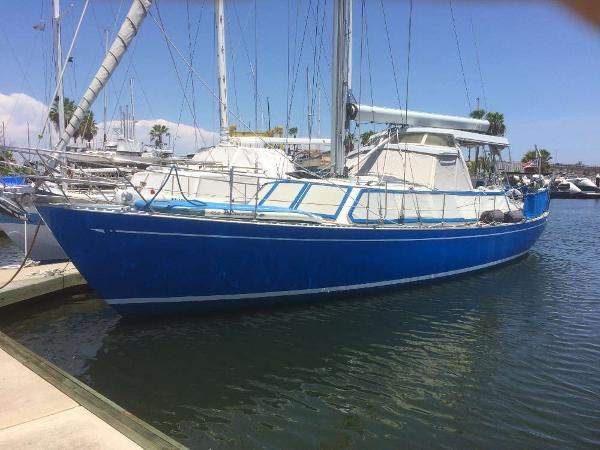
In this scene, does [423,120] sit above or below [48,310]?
above

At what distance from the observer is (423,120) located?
1489 centimetres

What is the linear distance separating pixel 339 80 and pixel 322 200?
325 centimetres

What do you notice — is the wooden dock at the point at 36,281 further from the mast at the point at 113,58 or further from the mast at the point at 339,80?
the mast at the point at 339,80

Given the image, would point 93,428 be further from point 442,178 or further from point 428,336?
point 442,178

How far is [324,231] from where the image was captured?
10102 millimetres

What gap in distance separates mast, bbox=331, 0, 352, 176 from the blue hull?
2.74m

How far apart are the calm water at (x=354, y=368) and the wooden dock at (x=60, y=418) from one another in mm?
1242

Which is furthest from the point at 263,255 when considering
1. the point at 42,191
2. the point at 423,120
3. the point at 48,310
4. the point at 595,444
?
the point at 423,120

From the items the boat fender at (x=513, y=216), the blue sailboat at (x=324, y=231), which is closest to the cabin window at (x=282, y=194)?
the blue sailboat at (x=324, y=231)

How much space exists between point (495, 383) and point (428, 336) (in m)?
2.07

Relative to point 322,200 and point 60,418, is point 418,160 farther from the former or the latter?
point 60,418

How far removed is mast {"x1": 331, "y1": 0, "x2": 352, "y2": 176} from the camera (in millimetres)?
12070

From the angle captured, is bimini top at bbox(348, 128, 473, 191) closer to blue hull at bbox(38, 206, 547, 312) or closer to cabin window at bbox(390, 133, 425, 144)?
cabin window at bbox(390, 133, 425, 144)

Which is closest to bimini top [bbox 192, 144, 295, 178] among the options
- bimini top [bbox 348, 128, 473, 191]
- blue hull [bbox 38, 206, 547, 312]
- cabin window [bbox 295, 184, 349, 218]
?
bimini top [bbox 348, 128, 473, 191]
